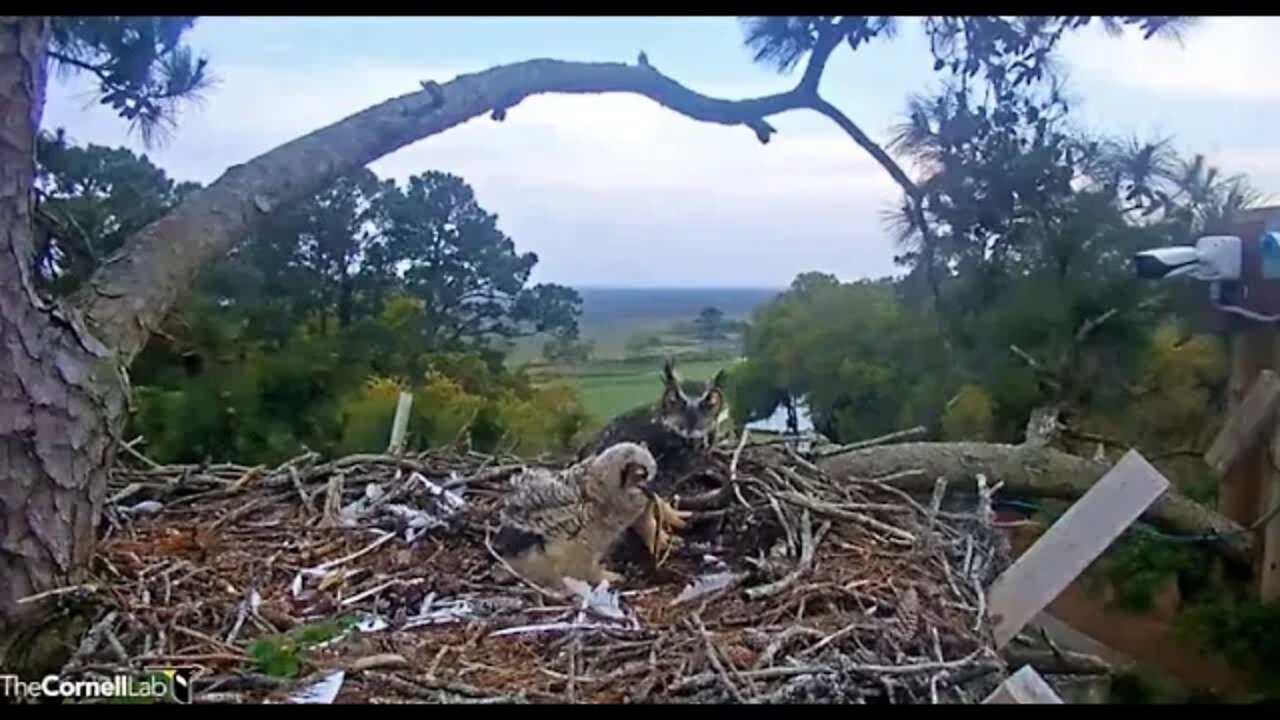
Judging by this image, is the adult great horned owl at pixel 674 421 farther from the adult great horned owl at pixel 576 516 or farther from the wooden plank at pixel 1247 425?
the wooden plank at pixel 1247 425

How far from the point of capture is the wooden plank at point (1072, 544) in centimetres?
117

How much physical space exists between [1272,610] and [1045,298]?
41cm

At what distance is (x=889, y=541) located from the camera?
4.57ft

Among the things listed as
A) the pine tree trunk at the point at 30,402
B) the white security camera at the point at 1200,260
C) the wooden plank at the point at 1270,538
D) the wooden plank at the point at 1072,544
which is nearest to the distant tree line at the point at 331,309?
the pine tree trunk at the point at 30,402

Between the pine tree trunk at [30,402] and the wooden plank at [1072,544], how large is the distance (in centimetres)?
91

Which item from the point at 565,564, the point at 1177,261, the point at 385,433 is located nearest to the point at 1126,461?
the point at 1177,261

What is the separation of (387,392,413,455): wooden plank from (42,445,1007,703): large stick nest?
22 millimetres

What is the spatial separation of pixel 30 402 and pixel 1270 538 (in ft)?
4.15

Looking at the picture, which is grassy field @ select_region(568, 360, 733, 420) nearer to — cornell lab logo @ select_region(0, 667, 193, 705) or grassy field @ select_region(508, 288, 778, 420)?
grassy field @ select_region(508, 288, 778, 420)

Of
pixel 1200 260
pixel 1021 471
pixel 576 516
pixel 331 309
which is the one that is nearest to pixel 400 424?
pixel 331 309

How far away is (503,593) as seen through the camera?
1255 mm

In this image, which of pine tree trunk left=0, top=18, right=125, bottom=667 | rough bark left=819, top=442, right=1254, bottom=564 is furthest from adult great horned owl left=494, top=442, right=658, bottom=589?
pine tree trunk left=0, top=18, right=125, bottom=667

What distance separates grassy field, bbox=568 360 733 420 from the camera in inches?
53.1

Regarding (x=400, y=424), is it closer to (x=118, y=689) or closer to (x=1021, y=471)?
(x=118, y=689)
